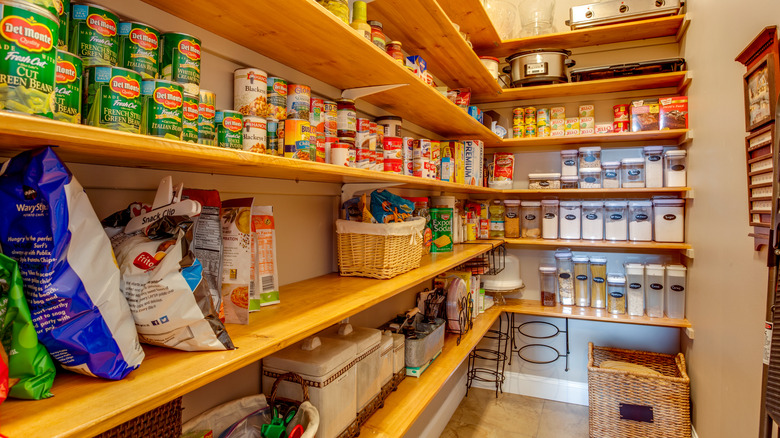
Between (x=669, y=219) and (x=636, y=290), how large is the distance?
1.77 ft

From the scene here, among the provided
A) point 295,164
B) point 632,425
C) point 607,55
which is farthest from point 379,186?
point 607,55

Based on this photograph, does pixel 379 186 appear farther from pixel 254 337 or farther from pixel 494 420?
pixel 494 420

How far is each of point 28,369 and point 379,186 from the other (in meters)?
1.39

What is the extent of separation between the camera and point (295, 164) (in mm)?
930

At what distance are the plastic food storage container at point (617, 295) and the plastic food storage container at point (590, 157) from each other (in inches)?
33.4

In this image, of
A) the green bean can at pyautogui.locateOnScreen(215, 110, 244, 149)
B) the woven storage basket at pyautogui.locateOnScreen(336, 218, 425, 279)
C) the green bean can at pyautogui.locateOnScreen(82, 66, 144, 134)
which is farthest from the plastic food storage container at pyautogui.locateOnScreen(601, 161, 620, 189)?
the green bean can at pyautogui.locateOnScreen(82, 66, 144, 134)

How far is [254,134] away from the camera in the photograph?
986 mm

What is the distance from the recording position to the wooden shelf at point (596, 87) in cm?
286

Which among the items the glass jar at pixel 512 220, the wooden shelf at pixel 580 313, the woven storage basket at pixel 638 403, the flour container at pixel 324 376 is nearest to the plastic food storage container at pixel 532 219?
the glass jar at pixel 512 220

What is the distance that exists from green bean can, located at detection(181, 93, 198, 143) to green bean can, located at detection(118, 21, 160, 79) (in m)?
0.07

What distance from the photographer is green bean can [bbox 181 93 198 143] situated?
2.54ft

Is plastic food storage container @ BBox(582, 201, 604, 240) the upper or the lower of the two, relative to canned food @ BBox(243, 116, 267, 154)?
lower

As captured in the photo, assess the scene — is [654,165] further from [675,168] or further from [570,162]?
[570,162]

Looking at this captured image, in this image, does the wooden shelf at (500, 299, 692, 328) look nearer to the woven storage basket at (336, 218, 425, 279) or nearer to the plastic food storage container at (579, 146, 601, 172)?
the plastic food storage container at (579, 146, 601, 172)
